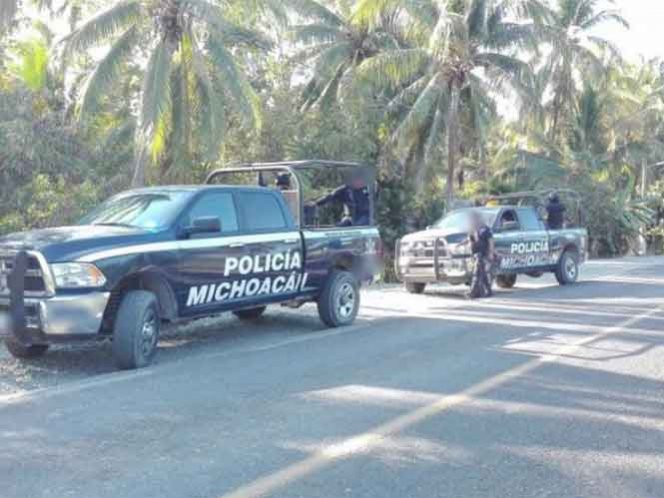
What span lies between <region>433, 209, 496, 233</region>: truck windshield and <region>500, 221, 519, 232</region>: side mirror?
280mm

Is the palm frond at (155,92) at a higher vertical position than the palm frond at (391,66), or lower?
lower

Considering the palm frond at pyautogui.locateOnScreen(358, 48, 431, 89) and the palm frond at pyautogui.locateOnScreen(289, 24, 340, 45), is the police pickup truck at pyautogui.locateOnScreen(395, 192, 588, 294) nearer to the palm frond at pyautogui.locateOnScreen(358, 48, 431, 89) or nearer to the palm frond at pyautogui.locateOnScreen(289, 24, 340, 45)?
the palm frond at pyautogui.locateOnScreen(358, 48, 431, 89)

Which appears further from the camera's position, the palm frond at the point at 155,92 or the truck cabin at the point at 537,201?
the truck cabin at the point at 537,201

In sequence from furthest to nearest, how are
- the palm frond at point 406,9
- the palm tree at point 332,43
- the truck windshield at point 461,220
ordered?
the palm tree at point 332,43
the palm frond at point 406,9
the truck windshield at point 461,220

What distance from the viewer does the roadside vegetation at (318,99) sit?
791 inches

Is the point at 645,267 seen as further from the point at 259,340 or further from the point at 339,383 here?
the point at 339,383

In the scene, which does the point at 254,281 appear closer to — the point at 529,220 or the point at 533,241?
the point at 533,241

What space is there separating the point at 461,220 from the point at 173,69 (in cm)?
835

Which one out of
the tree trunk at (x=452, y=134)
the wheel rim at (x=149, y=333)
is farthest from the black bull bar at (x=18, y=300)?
the tree trunk at (x=452, y=134)

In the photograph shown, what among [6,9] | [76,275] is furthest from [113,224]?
[6,9]

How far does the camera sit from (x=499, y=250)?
17734 mm

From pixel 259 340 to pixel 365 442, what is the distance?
527 centimetres

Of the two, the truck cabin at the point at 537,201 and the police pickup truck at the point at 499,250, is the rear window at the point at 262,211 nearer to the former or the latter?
the police pickup truck at the point at 499,250

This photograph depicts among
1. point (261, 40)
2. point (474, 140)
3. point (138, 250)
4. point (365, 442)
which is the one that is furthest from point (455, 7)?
point (365, 442)
